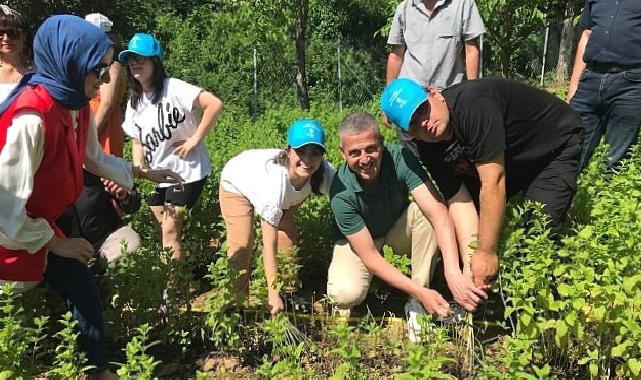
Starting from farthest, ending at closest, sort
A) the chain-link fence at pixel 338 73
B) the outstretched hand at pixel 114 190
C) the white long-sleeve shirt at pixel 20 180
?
the chain-link fence at pixel 338 73 → the outstretched hand at pixel 114 190 → the white long-sleeve shirt at pixel 20 180

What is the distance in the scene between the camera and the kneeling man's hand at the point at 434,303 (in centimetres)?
305

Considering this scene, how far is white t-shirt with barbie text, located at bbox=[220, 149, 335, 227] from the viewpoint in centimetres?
339

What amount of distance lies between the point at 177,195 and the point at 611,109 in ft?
9.26

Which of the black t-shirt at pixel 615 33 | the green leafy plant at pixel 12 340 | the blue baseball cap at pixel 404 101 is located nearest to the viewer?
the green leafy plant at pixel 12 340

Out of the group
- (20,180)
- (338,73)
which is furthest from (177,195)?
(338,73)

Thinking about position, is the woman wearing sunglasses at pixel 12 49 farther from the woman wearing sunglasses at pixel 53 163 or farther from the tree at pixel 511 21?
the tree at pixel 511 21

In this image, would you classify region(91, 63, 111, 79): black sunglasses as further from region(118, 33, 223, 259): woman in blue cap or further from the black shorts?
the black shorts

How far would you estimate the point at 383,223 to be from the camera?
3648mm

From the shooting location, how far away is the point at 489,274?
2.88m

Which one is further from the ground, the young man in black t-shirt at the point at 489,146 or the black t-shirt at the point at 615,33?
the black t-shirt at the point at 615,33

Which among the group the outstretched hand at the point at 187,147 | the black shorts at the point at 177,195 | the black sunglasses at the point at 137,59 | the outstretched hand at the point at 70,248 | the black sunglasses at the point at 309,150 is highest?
the black sunglasses at the point at 137,59

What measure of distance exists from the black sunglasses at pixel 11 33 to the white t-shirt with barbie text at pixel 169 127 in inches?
28.9

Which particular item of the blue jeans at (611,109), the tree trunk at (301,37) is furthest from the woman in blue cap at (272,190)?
the tree trunk at (301,37)

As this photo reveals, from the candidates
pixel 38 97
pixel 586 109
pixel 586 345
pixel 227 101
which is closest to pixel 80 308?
pixel 38 97
